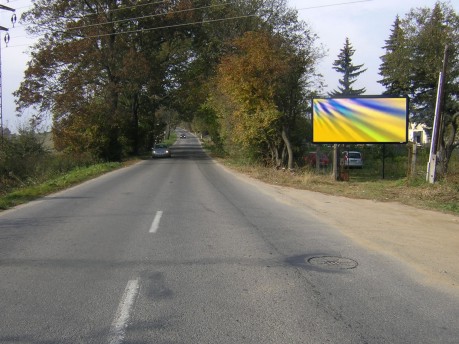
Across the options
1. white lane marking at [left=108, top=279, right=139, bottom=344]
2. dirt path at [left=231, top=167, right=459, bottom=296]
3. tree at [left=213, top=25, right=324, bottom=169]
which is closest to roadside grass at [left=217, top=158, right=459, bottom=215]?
dirt path at [left=231, top=167, right=459, bottom=296]

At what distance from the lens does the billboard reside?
21078 millimetres

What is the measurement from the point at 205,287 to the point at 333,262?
2.17m

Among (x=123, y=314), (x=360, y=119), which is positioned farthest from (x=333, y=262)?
(x=360, y=119)

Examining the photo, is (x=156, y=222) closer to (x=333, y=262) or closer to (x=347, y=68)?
(x=333, y=262)

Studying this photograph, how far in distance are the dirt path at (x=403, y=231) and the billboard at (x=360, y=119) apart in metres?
6.90

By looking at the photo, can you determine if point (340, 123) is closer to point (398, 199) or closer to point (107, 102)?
point (398, 199)

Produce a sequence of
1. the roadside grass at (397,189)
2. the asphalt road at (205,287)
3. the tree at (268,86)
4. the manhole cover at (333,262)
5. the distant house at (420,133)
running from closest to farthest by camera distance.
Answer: the asphalt road at (205,287) → the manhole cover at (333,262) → the roadside grass at (397,189) → the tree at (268,86) → the distant house at (420,133)

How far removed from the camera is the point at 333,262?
6.91 m

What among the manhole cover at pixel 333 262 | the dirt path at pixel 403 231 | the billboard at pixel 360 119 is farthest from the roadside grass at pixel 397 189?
the manhole cover at pixel 333 262

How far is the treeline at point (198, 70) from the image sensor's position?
966 inches

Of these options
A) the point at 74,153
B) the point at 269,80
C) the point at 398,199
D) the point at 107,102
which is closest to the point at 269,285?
the point at 398,199

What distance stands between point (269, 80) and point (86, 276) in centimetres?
1968

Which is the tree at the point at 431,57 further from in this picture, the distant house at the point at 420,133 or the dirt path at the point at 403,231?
the distant house at the point at 420,133

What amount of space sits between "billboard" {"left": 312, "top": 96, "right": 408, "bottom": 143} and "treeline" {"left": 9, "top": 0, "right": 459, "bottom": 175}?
3508 millimetres
